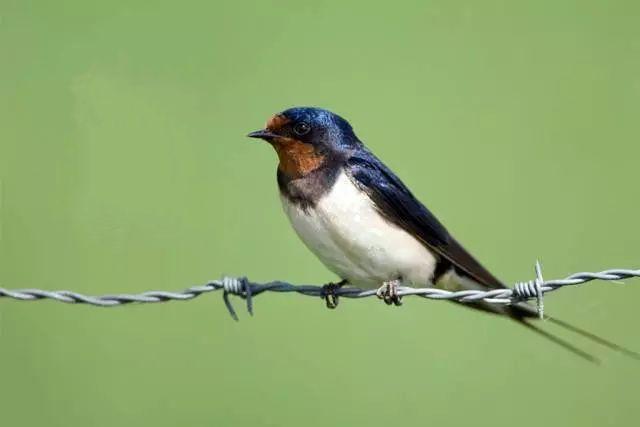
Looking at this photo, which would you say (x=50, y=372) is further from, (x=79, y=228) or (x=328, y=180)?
(x=328, y=180)

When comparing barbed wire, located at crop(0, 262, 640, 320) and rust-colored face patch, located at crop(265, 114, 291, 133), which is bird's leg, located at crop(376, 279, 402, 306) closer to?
barbed wire, located at crop(0, 262, 640, 320)

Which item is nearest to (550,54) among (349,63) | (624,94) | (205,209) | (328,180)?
(624,94)

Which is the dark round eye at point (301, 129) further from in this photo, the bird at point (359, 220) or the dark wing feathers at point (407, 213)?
the dark wing feathers at point (407, 213)

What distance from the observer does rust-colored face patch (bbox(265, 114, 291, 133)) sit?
3502 mm

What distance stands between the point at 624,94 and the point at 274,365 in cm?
235

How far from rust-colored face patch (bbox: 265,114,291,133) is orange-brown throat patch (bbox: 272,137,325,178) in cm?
4

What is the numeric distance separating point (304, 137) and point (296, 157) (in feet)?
0.24

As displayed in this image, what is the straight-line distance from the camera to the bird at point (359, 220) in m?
3.33

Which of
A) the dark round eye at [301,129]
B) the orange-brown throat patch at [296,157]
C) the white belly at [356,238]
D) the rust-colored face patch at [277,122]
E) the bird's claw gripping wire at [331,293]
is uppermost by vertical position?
the rust-colored face patch at [277,122]

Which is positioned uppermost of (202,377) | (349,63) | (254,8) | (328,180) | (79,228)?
(254,8)

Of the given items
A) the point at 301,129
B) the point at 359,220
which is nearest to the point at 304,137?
the point at 301,129

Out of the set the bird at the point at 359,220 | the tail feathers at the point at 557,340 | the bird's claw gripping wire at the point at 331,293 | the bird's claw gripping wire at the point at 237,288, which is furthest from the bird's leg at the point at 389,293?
the bird's claw gripping wire at the point at 237,288

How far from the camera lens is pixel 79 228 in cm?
497

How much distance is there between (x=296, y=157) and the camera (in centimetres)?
345
